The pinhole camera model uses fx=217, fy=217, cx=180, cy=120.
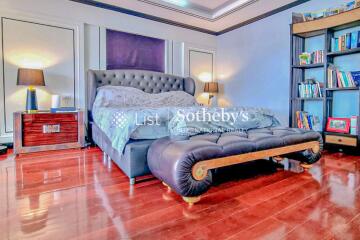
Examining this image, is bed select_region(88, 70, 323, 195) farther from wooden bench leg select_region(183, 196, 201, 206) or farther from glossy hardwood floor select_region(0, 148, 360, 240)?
glossy hardwood floor select_region(0, 148, 360, 240)

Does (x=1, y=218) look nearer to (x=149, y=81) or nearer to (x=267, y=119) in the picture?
(x=267, y=119)

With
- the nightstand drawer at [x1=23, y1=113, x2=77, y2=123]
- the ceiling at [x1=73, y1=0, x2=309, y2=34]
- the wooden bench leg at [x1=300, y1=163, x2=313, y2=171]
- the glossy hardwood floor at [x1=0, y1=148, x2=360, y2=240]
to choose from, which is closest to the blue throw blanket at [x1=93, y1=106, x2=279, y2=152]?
the glossy hardwood floor at [x1=0, y1=148, x2=360, y2=240]

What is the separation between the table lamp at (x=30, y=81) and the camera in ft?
9.53

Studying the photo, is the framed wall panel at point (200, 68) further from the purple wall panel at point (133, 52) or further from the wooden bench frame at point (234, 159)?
the wooden bench frame at point (234, 159)

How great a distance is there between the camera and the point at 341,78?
3.08 meters

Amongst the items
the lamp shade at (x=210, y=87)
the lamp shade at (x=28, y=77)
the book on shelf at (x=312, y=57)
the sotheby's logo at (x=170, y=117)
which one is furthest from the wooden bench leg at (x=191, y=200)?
the lamp shade at (x=210, y=87)

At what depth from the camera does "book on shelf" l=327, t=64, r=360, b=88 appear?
2.98m

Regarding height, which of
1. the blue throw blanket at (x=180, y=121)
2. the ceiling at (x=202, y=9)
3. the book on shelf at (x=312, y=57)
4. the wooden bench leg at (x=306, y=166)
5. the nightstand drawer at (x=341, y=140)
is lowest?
the wooden bench leg at (x=306, y=166)

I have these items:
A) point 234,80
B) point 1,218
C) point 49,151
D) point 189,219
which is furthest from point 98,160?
point 234,80

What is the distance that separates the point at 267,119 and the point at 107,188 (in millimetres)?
1855

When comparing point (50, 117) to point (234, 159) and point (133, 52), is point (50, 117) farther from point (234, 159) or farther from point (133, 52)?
point (234, 159)

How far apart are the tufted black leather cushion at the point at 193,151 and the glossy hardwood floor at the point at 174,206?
0.56 ft

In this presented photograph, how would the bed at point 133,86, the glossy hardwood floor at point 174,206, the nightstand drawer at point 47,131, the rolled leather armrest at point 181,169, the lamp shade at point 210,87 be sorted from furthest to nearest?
the lamp shade at point 210,87, the nightstand drawer at point 47,131, the bed at point 133,86, the rolled leather armrest at point 181,169, the glossy hardwood floor at point 174,206

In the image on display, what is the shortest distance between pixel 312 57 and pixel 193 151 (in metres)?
3.06
